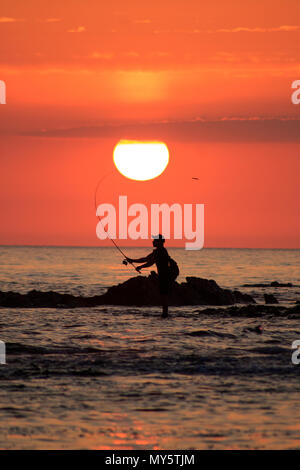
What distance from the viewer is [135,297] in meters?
28.1

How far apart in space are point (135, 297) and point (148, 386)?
16.5 meters

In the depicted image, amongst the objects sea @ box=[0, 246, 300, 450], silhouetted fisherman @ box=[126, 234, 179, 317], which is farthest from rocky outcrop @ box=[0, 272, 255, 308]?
sea @ box=[0, 246, 300, 450]

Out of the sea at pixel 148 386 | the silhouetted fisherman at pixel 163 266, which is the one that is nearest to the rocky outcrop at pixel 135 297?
the silhouetted fisherman at pixel 163 266

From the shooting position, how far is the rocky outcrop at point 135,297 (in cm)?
2706

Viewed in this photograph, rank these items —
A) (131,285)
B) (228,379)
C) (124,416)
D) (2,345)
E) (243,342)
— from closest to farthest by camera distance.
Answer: (124,416) → (228,379) → (2,345) → (243,342) → (131,285)

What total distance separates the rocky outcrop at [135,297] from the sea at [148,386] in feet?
21.6

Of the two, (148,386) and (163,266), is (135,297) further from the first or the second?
(148,386)

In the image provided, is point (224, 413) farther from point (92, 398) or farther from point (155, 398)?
point (92, 398)

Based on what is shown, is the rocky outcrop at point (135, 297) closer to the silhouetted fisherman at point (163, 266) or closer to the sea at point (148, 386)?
the silhouetted fisherman at point (163, 266)

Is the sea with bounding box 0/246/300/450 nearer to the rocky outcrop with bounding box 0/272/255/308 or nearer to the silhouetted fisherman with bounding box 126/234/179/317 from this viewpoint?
the silhouetted fisherman with bounding box 126/234/179/317

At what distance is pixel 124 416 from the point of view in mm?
9742
